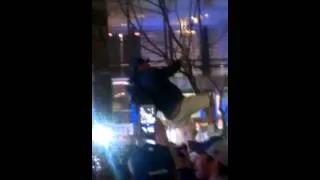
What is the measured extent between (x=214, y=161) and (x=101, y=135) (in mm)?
361

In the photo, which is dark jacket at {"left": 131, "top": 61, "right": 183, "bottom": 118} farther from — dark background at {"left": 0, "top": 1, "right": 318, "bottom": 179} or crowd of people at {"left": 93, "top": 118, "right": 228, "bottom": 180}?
dark background at {"left": 0, "top": 1, "right": 318, "bottom": 179}

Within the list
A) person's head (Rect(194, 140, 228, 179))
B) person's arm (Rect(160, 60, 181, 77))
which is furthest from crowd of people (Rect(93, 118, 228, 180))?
person's arm (Rect(160, 60, 181, 77))

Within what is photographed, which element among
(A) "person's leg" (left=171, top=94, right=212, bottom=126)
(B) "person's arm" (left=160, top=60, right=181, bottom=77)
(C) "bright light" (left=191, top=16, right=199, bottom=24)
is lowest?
(A) "person's leg" (left=171, top=94, right=212, bottom=126)

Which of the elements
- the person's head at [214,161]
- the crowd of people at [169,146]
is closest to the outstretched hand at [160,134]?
the crowd of people at [169,146]

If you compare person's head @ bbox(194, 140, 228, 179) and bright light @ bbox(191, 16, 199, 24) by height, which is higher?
bright light @ bbox(191, 16, 199, 24)

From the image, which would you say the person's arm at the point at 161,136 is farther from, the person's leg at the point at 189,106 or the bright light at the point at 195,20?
the bright light at the point at 195,20

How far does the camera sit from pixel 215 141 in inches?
58.2

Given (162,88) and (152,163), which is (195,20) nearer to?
(162,88)

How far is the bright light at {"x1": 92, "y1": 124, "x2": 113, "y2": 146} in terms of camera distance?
4.67 ft

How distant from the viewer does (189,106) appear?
1.48 meters
